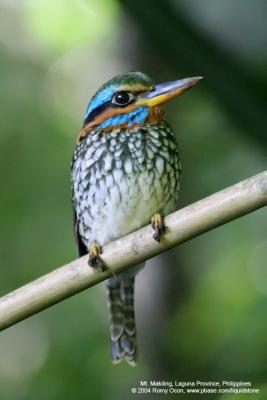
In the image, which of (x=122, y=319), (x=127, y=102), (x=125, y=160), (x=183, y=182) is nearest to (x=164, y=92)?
(x=127, y=102)

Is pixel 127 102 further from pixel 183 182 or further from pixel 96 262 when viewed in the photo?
pixel 183 182

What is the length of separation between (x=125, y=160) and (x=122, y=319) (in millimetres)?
741

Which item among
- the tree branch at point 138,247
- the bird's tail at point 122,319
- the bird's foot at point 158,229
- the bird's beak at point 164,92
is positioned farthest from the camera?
the bird's tail at point 122,319

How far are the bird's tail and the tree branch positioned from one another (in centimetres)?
92

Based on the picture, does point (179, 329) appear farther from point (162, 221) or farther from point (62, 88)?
point (62, 88)

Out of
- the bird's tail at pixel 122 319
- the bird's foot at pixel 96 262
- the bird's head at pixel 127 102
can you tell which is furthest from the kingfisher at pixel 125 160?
the bird's foot at pixel 96 262

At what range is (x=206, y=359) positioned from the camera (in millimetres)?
3414

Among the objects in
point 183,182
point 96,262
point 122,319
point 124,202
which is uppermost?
point 183,182

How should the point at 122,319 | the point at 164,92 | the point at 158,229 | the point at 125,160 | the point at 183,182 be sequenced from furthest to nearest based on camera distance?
the point at 183,182
the point at 122,319
the point at 125,160
the point at 164,92
the point at 158,229

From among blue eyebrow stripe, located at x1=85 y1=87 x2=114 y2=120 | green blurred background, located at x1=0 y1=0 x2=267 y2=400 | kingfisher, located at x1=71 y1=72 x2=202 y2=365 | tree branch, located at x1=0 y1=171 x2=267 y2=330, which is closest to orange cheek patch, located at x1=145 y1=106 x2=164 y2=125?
kingfisher, located at x1=71 y1=72 x2=202 y2=365

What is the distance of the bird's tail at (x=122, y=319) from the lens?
144 inches

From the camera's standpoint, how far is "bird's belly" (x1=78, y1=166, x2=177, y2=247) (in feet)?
10.9

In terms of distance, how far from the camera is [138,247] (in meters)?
2.70

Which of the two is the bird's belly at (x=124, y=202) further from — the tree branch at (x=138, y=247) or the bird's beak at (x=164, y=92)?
the tree branch at (x=138, y=247)
